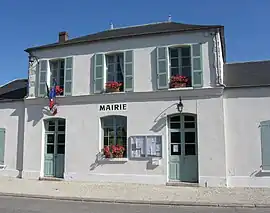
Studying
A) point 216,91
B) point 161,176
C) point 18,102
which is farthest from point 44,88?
point 216,91

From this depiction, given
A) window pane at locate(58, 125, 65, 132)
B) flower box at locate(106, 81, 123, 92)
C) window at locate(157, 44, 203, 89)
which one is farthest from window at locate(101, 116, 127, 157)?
window at locate(157, 44, 203, 89)

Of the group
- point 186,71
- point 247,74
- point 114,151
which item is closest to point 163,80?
point 186,71

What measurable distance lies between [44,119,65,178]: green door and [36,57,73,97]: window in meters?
1.49

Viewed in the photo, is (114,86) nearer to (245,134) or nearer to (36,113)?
(36,113)

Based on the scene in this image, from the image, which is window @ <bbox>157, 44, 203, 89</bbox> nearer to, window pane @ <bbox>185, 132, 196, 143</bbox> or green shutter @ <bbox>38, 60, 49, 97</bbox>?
window pane @ <bbox>185, 132, 196, 143</bbox>

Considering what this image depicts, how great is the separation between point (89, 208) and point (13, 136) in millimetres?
8480

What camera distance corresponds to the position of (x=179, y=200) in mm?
9672

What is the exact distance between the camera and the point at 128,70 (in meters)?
13.8

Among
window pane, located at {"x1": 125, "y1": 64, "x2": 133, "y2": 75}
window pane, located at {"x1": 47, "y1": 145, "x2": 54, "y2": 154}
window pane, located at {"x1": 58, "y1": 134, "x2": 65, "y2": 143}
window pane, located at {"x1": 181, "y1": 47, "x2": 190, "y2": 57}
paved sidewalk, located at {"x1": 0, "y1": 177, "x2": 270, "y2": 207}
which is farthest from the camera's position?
window pane, located at {"x1": 47, "y1": 145, "x2": 54, "y2": 154}

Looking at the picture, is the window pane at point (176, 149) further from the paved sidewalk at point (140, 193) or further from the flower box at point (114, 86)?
the flower box at point (114, 86)

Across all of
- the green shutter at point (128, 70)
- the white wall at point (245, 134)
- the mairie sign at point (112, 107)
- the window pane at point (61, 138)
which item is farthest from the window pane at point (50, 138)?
the white wall at point (245, 134)

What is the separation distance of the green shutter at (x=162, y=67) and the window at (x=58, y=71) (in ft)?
14.8

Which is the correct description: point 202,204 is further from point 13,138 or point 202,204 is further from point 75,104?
point 13,138

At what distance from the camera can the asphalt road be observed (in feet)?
27.2
